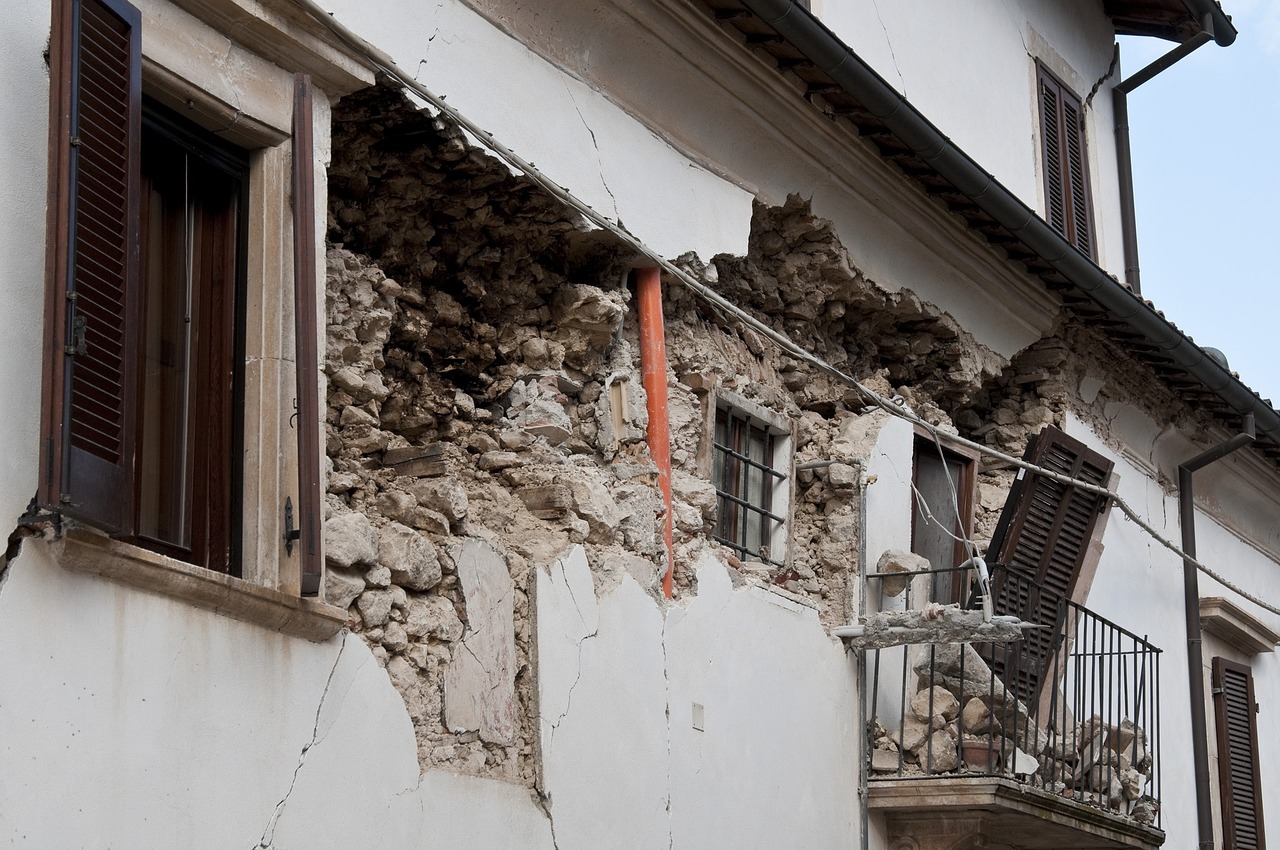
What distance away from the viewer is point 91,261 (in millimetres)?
4707

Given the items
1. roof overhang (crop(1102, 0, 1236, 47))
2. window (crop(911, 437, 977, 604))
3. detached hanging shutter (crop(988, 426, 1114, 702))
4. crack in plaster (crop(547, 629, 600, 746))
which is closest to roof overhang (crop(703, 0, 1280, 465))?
detached hanging shutter (crop(988, 426, 1114, 702))

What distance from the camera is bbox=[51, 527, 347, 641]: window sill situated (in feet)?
15.0

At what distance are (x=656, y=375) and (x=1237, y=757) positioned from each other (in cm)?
652

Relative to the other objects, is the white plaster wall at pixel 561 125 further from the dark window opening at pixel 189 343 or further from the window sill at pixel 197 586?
the window sill at pixel 197 586

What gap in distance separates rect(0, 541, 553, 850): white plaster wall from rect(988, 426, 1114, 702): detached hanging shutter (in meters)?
4.41

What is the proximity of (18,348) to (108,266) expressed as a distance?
0.31 meters

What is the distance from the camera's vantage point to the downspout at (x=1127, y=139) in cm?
1284

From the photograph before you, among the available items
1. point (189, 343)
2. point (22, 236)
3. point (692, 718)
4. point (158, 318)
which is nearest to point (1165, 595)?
point (692, 718)

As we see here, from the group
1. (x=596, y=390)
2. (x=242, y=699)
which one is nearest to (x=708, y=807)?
(x=596, y=390)

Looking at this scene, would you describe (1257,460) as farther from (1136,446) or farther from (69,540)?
(69,540)

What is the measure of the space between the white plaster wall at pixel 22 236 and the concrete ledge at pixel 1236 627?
29.7 ft

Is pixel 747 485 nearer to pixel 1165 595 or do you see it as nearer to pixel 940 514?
pixel 940 514

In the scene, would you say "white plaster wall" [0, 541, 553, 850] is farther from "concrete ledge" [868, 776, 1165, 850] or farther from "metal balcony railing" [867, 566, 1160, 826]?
"metal balcony railing" [867, 566, 1160, 826]

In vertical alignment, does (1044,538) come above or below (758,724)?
above
